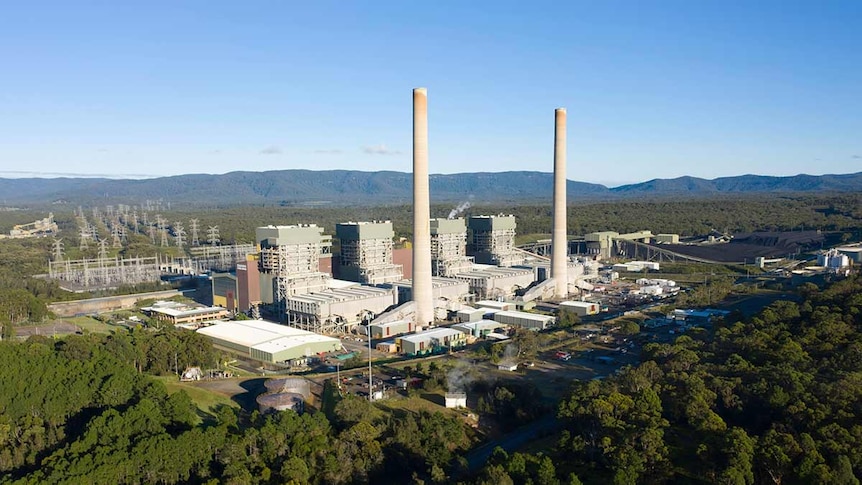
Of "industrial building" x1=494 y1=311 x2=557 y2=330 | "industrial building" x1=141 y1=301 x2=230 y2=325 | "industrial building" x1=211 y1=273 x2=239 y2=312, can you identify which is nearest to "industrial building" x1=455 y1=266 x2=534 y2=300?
"industrial building" x1=494 y1=311 x2=557 y2=330

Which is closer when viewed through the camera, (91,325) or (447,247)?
(91,325)

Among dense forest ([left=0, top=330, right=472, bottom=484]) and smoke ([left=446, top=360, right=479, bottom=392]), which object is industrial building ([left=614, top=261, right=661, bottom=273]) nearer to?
smoke ([left=446, top=360, right=479, bottom=392])

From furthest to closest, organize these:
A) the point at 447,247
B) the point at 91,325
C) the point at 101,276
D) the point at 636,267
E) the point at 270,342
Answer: the point at 636,267 < the point at 101,276 < the point at 447,247 < the point at 91,325 < the point at 270,342

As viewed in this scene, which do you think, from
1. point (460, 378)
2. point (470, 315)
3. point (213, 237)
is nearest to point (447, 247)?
A: point (470, 315)

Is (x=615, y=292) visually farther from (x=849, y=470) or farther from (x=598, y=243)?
(x=849, y=470)

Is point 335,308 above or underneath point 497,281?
underneath

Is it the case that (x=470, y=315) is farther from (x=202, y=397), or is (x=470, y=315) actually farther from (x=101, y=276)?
(x=101, y=276)

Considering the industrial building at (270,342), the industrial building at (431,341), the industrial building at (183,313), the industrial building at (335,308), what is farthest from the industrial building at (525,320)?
the industrial building at (183,313)
